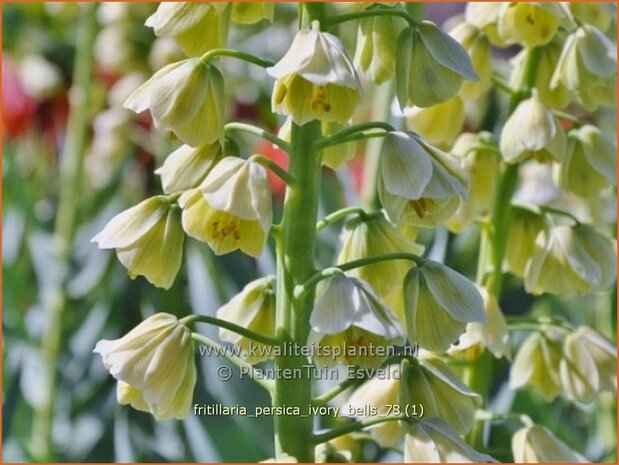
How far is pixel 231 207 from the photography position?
77cm

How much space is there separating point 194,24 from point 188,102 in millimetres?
66

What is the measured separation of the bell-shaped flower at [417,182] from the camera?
80cm

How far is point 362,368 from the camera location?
790 millimetres

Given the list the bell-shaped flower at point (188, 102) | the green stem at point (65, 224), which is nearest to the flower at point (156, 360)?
the bell-shaped flower at point (188, 102)

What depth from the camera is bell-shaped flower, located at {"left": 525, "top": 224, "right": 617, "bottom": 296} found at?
1062mm

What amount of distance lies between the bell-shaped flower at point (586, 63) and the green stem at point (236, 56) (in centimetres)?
36

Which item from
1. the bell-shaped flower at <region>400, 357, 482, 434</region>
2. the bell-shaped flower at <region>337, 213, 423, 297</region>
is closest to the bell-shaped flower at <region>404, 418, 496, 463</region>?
the bell-shaped flower at <region>400, 357, 482, 434</region>

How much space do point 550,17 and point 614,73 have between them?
0.08 metres

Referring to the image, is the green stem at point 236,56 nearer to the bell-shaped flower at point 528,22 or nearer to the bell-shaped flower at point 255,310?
the bell-shaped flower at point 255,310

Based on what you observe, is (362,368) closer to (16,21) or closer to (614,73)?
(614,73)

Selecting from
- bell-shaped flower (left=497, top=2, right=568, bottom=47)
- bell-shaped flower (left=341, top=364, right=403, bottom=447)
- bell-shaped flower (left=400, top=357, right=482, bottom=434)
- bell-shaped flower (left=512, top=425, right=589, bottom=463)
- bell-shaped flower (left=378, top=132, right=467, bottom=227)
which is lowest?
bell-shaped flower (left=512, top=425, right=589, bottom=463)

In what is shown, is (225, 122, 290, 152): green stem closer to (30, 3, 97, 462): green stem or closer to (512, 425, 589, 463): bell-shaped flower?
(512, 425, 589, 463): bell-shaped flower

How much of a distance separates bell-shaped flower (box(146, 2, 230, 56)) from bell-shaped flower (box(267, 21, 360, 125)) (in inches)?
2.8

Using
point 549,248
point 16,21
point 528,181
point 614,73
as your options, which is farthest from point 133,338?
point 16,21
